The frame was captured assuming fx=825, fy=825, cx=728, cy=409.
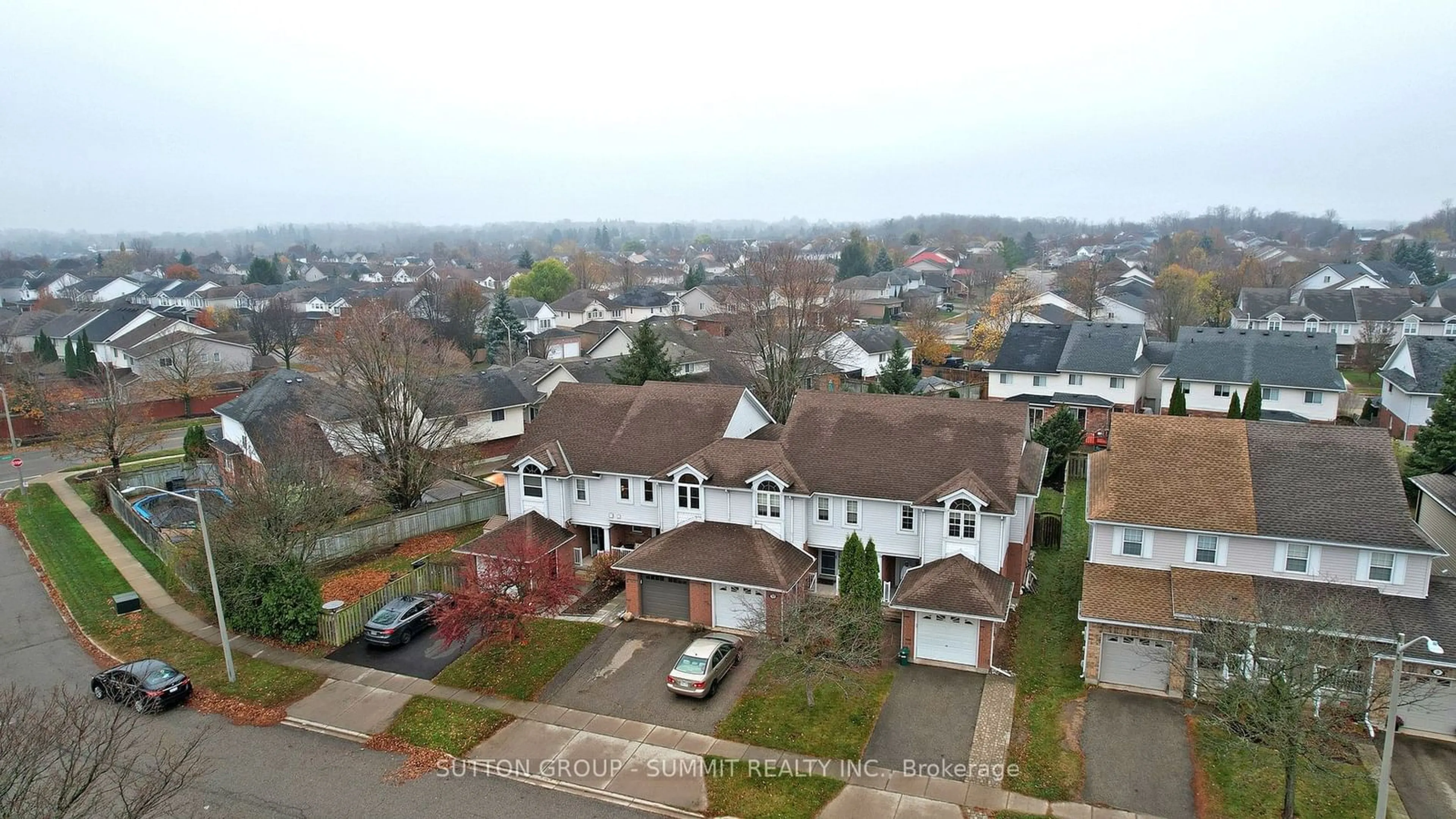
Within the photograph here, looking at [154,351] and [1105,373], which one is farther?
[154,351]

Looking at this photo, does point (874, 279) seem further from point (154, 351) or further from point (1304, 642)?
point (1304, 642)

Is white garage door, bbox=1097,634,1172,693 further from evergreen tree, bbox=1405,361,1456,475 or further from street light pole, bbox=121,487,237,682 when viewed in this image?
street light pole, bbox=121,487,237,682

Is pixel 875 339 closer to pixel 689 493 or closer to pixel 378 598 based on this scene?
pixel 689 493

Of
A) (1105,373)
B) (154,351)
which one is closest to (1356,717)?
(1105,373)

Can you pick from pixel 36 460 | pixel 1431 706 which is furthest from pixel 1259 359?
pixel 36 460

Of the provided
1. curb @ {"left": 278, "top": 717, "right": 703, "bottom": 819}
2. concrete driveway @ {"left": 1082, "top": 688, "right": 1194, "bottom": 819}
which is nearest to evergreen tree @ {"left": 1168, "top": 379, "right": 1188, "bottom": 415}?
concrete driveway @ {"left": 1082, "top": 688, "right": 1194, "bottom": 819}

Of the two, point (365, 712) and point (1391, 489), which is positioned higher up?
point (1391, 489)
